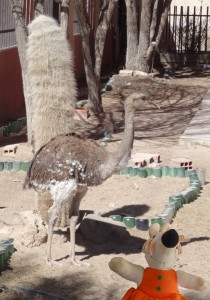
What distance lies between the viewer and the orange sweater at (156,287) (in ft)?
13.9

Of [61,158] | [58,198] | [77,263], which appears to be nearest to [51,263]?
[77,263]

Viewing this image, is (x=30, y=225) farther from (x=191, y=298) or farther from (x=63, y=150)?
(x=191, y=298)

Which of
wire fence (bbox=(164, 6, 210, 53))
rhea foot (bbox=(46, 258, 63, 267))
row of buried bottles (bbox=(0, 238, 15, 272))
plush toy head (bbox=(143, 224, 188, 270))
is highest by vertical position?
plush toy head (bbox=(143, 224, 188, 270))

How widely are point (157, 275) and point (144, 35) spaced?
15328mm

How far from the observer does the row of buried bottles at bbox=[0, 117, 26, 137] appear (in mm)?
12420

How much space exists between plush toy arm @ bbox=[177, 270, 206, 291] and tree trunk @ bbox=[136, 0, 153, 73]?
15.2 meters

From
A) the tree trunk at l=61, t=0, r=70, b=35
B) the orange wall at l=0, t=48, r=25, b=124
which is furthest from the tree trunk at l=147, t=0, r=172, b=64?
the tree trunk at l=61, t=0, r=70, b=35

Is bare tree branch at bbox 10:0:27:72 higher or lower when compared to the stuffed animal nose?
higher

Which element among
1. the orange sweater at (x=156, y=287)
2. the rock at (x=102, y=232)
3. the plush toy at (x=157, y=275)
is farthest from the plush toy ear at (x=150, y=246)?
the rock at (x=102, y=232)

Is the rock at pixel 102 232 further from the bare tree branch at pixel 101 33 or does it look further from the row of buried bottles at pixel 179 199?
the bare tree branch at pixel 101 33

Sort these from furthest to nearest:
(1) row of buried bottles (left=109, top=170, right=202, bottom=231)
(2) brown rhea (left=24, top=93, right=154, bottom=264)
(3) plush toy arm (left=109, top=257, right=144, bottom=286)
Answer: (1) row of buried bottles (left=109, top=170, right=202, bottom=231) < (2) brown rhea (left=24, top=93, right=154, bottom=264) < (3) plush toy arm (left=109, top=257, right=144, bottom=286)

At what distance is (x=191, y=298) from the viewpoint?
607cm

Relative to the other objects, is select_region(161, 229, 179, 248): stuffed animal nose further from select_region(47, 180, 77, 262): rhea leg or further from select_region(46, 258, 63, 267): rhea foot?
select_region(46, 258, 63, 267): rhea foot

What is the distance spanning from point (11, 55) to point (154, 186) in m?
6.07
